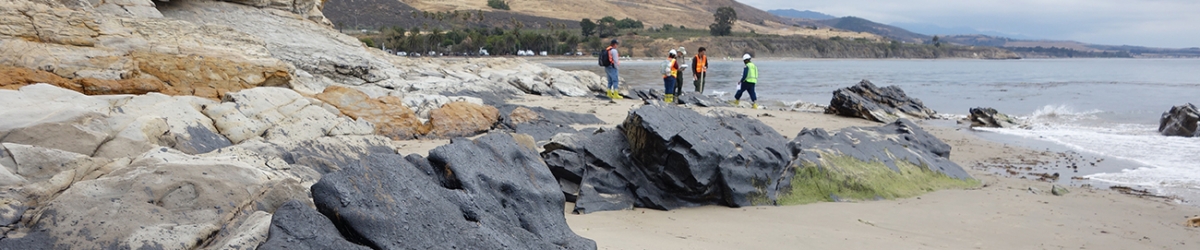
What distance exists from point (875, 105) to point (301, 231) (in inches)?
568

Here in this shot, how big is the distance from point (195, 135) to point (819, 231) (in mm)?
4258

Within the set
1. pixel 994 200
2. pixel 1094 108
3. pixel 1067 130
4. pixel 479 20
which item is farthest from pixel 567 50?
pixel 994 200

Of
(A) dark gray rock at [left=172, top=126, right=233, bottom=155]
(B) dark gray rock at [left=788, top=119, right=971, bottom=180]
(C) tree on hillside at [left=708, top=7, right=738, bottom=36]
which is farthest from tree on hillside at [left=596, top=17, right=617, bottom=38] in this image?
(A) dark gray rock at [left=172, top=126, right=233, bottom=155]

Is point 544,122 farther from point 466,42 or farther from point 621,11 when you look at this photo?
point 621,11

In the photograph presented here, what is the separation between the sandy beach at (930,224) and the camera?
4660 mm

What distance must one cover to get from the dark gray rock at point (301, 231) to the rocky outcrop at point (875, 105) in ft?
43.0

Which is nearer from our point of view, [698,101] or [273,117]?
[273,117]

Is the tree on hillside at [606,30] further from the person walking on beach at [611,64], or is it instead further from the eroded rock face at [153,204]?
the eroded rock face at [153,204]

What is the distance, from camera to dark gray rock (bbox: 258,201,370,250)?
271 centimetres

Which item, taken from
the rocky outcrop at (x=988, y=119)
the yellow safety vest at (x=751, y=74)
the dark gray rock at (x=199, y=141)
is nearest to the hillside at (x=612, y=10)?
the yellow safety vest at (x=751, y=74)

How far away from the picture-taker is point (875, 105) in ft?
51.4

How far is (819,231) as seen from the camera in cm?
502

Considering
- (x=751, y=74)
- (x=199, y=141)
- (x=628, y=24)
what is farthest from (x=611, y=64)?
(x=628, y=24)

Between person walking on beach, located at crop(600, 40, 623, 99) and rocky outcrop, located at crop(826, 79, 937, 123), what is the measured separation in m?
4.41
